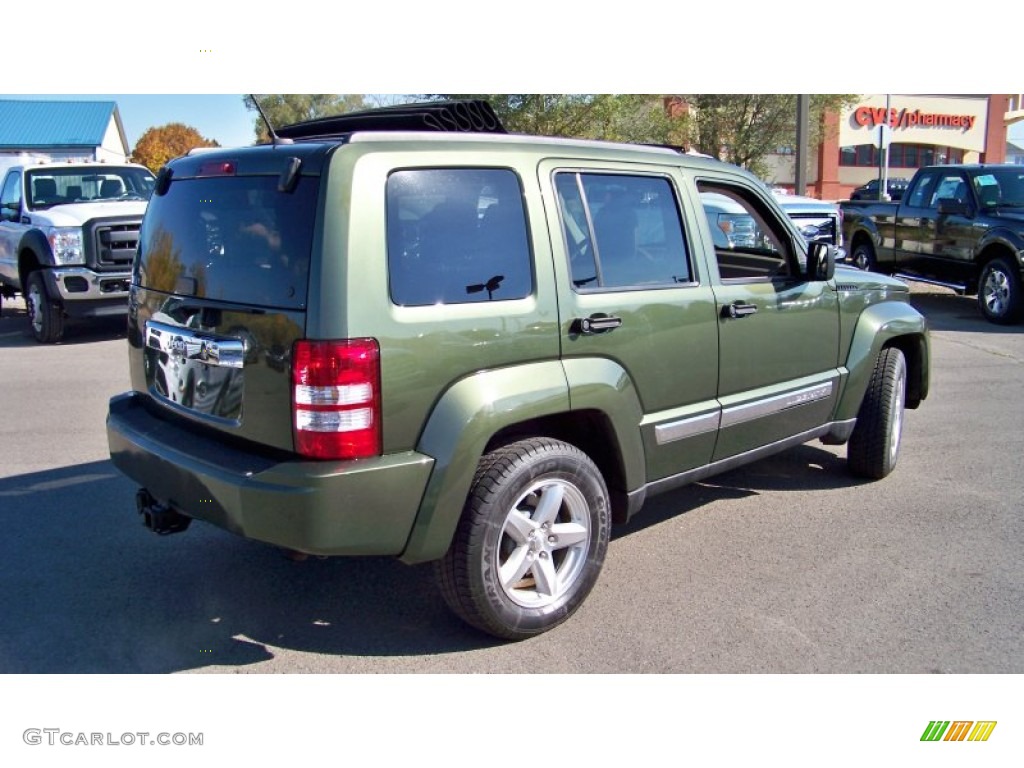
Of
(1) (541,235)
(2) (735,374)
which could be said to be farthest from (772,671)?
(1) (541,235)

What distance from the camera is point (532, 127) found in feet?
52.2

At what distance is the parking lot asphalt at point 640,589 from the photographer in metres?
3.37

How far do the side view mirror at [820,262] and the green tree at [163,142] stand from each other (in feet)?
114

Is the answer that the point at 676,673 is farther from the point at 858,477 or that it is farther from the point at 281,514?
the point at 858,477

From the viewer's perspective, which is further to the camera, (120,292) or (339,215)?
(120,292)

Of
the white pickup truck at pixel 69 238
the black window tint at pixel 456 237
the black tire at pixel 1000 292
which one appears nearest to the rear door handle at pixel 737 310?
the black window tint at pixel 456 237

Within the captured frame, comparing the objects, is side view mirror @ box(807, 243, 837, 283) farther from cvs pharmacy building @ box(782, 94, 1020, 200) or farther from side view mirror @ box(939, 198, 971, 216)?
cvs pharmacy building @ box(782, 94, 1020, 200)

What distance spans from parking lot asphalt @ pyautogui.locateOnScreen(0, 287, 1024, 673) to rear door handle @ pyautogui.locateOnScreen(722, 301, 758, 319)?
1171 millimetres

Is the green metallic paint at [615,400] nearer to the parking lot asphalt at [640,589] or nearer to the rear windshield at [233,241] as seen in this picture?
the parking lot asphalt at [640,589]

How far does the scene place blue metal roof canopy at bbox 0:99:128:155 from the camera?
112ft

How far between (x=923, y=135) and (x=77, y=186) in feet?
152

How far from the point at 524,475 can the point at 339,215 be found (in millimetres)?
1165

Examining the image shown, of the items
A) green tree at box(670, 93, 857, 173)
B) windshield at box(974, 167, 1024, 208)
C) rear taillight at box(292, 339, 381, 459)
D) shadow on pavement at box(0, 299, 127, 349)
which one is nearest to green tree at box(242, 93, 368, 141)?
green tree at box(670, 93, 857, 173)

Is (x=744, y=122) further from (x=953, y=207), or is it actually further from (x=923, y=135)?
(x=923, y=135)
